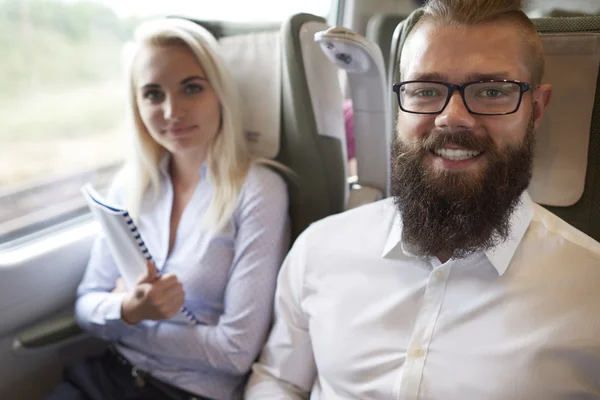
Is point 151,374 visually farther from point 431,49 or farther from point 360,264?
point 431,49

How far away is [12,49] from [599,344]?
175 cm

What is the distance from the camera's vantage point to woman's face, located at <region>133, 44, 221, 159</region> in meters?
1.42

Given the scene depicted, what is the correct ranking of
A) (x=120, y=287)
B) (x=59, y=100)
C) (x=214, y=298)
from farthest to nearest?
(x=59, y=100), (x=120, y=287), (x=214, y=298)

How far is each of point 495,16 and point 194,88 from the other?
0.86 metres

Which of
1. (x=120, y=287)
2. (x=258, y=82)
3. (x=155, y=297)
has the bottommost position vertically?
(x=120, y=287)

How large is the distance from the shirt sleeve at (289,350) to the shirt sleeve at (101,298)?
441 millimetres

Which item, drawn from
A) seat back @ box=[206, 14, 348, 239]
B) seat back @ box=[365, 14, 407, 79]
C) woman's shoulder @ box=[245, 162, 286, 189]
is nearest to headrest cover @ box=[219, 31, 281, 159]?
seat back @ box=[206, 14, 348, 239]

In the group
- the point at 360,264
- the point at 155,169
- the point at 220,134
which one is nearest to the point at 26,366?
the point at 155,169

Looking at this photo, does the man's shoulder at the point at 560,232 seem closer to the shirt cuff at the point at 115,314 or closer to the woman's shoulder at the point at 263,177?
the woman's shoulder at the point at 263,177

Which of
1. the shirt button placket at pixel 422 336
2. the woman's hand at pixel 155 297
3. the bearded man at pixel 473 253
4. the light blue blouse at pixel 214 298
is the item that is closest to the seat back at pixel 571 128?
the bearded man at pixel 473 253

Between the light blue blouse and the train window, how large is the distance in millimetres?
406

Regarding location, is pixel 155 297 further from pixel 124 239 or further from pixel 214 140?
pixel 214 140

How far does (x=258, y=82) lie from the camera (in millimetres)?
1566

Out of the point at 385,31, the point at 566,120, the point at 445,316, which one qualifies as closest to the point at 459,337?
the point at 445,316
